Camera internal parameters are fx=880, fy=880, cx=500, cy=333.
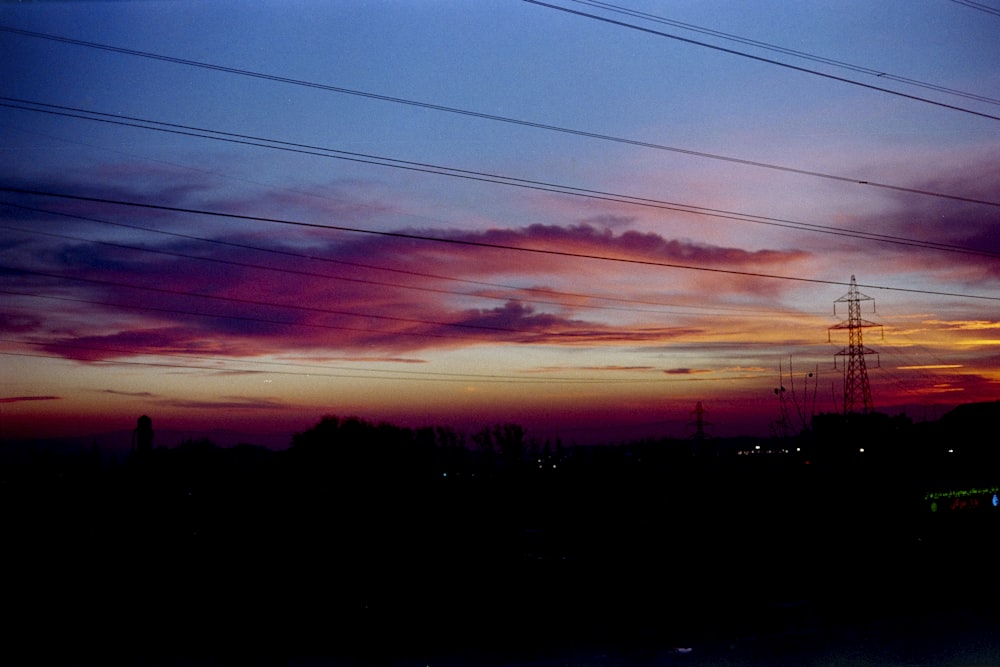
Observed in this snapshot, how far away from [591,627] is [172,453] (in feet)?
119

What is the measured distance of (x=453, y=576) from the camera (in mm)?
22812

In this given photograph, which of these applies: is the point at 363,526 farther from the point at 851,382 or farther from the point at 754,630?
the point at 851,382

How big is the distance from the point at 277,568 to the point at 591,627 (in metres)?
8.35

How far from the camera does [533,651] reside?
54.3ft

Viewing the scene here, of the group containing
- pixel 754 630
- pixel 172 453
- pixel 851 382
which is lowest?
pixel 754 630

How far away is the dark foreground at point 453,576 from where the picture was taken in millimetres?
16719

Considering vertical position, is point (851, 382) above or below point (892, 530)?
above

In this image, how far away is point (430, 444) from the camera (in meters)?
67.7

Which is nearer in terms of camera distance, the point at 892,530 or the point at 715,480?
the point at 892,530

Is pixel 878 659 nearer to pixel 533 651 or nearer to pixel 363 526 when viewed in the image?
pixel 533 651

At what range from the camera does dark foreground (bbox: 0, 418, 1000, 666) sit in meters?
16.7

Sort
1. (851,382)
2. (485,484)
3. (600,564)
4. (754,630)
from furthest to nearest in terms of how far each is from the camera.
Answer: (851,382) < (485,484) < (600,564) < (754,630)

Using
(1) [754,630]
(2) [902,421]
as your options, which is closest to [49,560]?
(1) [754,630]

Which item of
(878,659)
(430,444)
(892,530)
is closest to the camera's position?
(878,659)
